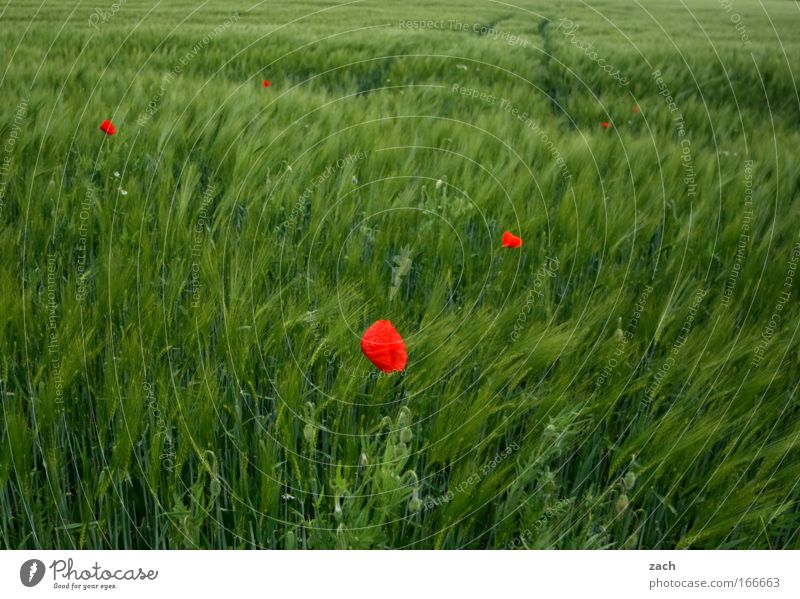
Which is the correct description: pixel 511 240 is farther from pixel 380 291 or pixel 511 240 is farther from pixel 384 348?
pixel 384 348

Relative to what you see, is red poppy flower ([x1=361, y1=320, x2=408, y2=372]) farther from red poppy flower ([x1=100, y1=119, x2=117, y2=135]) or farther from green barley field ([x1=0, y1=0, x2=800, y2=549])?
red poppy flower ([x1=100, y1=119, x2=117, y2=135])

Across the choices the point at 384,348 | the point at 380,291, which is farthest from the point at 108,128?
the point at 384,348

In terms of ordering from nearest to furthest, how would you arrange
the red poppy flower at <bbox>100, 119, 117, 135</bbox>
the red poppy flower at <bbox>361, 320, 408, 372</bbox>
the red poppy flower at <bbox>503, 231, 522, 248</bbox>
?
the red poppy flower at <bbox>361, 320, 408, 372</bbox>
the red poppy flower at <bbox>503, 231, 522, 248</bbox>
the red poppy flower at <bbox>100, 119, 117, 135</bbox>

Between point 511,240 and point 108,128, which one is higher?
point 108,128

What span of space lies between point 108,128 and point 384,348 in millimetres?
679

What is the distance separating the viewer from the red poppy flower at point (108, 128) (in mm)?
1154

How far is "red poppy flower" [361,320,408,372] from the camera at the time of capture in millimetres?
795

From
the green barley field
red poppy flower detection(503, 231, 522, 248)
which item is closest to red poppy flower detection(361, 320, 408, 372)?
the green barley field

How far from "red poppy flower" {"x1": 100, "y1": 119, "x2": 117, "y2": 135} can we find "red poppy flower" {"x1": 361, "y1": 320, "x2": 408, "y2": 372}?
646 millimetres

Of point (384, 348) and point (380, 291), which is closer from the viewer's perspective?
point (384, 348)

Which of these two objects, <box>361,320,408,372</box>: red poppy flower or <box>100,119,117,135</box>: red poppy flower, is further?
<box>100,119,117,135</box>: red poppy flower

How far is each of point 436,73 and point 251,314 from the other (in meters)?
0.93

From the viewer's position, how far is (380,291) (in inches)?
39.0

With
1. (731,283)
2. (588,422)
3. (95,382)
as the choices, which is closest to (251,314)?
(95,382)
